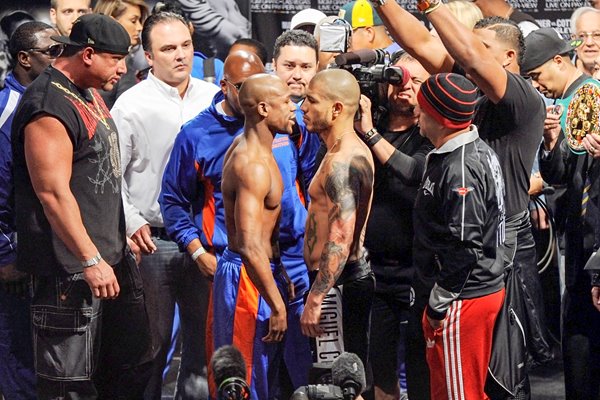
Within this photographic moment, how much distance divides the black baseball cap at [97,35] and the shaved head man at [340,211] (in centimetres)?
98

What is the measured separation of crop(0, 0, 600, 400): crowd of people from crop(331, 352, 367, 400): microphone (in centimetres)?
30

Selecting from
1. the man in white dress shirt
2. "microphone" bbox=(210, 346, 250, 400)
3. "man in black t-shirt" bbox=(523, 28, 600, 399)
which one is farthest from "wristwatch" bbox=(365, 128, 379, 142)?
the man in white dress shirt

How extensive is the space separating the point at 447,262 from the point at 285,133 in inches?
A: 41.2

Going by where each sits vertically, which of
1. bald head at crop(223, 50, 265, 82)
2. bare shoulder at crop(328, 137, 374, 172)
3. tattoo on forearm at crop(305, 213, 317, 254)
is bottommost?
tattoo on forearm at crop(305, 213, 317, 254)

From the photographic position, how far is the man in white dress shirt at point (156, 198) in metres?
5.98

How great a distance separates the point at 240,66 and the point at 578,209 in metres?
1.93

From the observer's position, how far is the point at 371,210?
5.27 metres

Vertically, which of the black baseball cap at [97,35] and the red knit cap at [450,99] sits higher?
the black baseball cap at [97,35]

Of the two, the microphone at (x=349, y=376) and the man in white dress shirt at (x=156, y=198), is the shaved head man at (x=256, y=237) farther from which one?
the man in white dress shirt at (x=156, y=198)

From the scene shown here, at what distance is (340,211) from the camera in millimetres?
4676

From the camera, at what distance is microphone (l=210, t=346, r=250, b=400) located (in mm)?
4586

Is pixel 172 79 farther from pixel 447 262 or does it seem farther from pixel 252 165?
pixel 447 262

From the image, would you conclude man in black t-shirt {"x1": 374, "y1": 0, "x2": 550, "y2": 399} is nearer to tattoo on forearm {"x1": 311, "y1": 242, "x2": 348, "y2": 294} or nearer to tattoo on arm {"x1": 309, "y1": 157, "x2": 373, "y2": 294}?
tattoo on arm {"x1": 309, "y1": 157, "x2": 373, "y2": 294}

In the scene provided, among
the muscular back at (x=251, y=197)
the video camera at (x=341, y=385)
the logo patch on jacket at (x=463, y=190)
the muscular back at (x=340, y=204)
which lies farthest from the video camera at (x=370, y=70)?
the video camera at (x=341, y=385)
